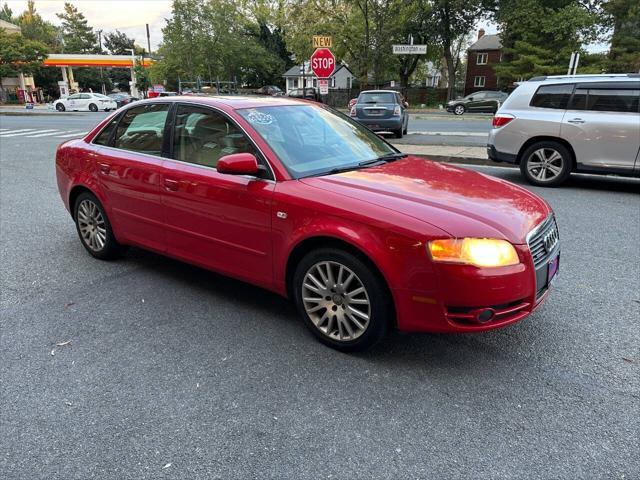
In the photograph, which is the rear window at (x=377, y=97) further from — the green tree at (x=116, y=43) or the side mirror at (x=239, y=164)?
the green tree at (x=116, y=43)

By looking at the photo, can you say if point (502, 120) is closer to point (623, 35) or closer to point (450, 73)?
point (623, 35)

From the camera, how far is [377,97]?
52.5 feet

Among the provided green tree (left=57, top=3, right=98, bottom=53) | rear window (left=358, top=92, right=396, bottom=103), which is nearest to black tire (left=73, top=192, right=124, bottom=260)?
rear window (left=358, top=92, right=396, bottom=103)

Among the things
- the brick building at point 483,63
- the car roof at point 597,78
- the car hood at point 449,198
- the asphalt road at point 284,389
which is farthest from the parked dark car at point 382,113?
the brick building at point 483,63

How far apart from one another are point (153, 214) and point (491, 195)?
8.83 ft

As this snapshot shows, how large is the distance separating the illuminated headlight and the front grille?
0.27m

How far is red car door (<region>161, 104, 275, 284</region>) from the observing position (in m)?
3.40

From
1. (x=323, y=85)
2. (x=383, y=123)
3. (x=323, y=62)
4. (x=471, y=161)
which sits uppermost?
(x=323, y=62)

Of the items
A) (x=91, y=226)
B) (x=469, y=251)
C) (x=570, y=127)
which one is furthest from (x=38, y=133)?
(x=469, y=251)

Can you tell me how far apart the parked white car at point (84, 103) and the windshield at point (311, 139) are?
37191mm

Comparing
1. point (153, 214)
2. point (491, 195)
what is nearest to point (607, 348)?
point (491, 195)

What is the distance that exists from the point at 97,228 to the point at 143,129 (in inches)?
45.5

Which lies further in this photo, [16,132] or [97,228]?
[16,132]

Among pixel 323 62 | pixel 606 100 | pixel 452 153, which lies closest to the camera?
pixel 606 100
